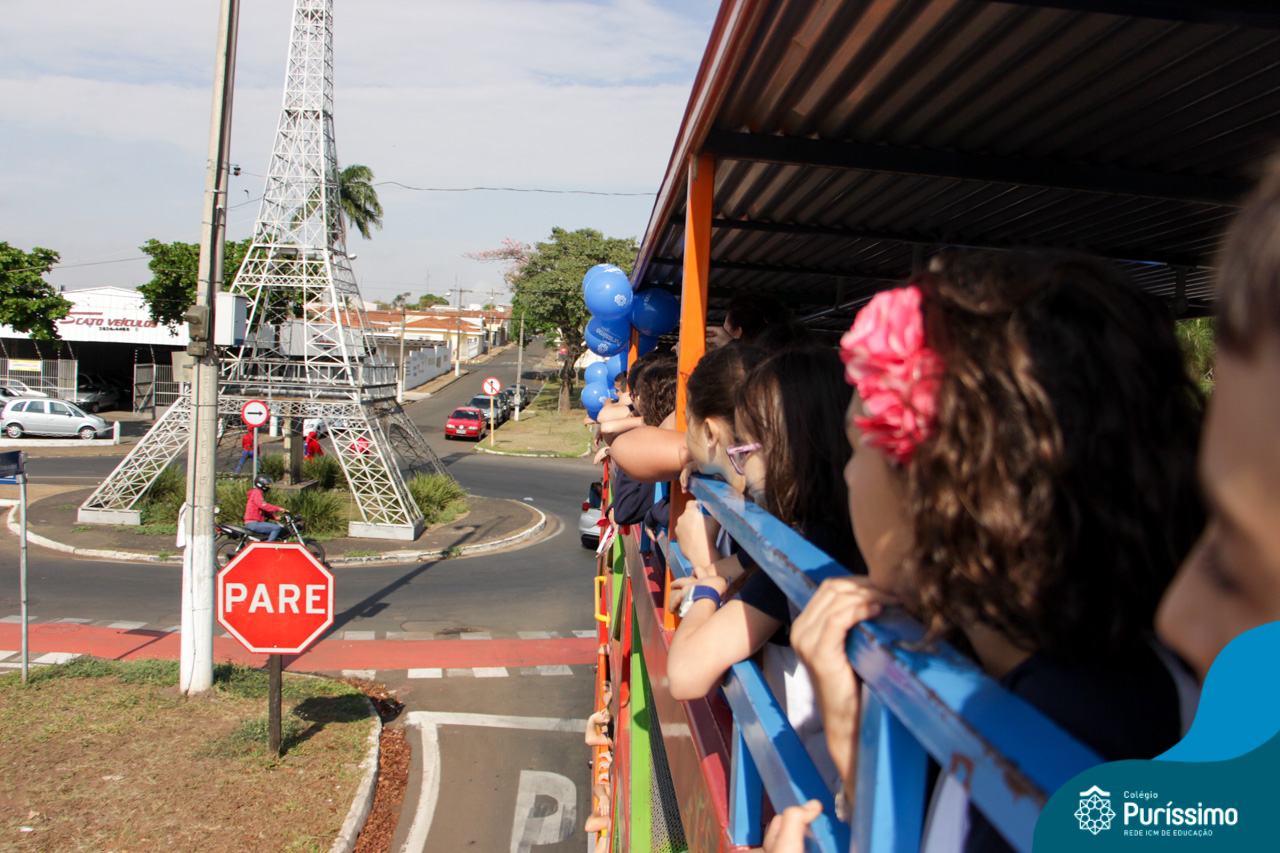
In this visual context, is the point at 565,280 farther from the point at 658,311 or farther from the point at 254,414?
the point at 658,311

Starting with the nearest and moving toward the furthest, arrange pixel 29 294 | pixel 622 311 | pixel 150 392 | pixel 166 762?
pixel 166 762 → pixel 622 311 → pixel 29 294 → pixel 150 392

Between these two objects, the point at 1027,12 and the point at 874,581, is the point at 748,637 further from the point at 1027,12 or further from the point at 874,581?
the point at 1027,12

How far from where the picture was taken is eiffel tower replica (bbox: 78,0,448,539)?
16.1 meters

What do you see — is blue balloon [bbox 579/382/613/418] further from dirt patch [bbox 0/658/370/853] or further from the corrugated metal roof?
the corrugated metal roof

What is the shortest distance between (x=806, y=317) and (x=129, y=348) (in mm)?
42886

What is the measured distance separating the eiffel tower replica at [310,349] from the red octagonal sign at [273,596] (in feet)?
30.6

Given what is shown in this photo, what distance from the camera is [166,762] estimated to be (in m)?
6.17

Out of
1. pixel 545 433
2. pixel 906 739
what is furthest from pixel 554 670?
pixel 545 433

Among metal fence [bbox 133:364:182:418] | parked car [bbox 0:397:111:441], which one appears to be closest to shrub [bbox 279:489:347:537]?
parked car [bbox 0:397:111:441]

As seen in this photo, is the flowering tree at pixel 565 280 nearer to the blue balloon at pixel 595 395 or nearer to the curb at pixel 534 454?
the curb at pixel 534 454

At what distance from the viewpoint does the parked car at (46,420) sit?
25562 millimetres

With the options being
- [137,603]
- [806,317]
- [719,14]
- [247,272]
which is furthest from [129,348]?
[719,14]

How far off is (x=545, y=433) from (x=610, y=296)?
27399 millimetres

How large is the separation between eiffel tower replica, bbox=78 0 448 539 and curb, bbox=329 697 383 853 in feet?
28.8
